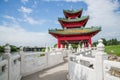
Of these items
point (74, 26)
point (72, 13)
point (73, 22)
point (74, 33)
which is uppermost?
point (72, 13)

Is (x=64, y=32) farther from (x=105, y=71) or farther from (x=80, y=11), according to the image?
(x=105, y=71)

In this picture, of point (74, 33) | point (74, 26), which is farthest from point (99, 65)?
point (74, 26)

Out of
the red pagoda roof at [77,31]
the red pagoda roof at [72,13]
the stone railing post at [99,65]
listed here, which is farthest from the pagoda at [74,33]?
the stone railing post at [99,65]

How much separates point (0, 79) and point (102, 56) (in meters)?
2.73

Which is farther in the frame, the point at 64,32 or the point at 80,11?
the point at 80,11

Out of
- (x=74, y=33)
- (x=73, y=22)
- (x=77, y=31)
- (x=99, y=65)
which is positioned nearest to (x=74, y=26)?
(x=73, y=22)

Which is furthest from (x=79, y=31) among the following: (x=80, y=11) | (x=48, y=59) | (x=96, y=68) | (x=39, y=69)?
(x=96, y=68)

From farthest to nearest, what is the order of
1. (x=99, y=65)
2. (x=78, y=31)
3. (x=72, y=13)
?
(x=72, y=13)
(x=78, y=31)
(x=99, y=65)

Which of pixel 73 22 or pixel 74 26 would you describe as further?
pixel 74 26

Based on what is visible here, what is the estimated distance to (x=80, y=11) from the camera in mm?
29844

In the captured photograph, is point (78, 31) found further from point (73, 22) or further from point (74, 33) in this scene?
point (73, 22)

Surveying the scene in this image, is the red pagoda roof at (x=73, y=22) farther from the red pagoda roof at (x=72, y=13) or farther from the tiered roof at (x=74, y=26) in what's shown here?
the red pagoda roof at (x=72, y=13)

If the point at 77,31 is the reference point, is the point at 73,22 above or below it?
above

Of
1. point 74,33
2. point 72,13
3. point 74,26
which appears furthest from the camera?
point 72,13
